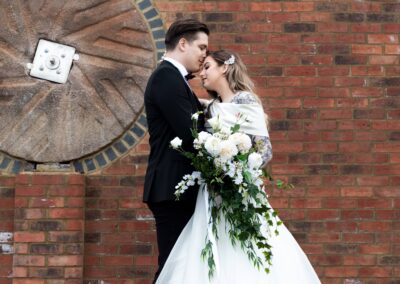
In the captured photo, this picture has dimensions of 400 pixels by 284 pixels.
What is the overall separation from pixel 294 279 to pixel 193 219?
0.59 metres

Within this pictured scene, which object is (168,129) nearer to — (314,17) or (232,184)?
(232,184)

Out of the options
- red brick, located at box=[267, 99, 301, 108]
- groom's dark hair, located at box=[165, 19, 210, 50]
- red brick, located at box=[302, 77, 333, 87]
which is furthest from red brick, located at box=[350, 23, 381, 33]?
groom's dark hair, located at box=[165, 19, 210, 50]

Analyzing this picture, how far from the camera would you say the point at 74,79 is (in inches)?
241

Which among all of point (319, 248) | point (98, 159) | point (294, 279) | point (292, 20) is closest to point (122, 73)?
point (98, 159)

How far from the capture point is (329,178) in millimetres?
6141

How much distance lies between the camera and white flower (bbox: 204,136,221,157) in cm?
427

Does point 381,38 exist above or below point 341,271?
above

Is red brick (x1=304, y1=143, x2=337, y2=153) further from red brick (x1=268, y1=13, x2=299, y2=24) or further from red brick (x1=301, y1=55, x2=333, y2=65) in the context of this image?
red brick (x1=268, y1=13, x2=299, y2=24)

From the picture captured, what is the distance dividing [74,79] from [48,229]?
1023 millimetres

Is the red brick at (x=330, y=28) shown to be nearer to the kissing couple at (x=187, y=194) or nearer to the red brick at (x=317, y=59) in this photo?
the red brick at (x=317, y=59)

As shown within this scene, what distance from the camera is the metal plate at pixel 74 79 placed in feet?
19.9

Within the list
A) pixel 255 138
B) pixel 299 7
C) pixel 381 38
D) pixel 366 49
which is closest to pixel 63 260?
pixel 255 138

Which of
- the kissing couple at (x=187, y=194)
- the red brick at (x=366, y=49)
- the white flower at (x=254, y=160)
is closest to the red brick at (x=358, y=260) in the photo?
the red brick at (x=366, y=49)

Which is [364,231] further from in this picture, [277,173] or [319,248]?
[277,173]
